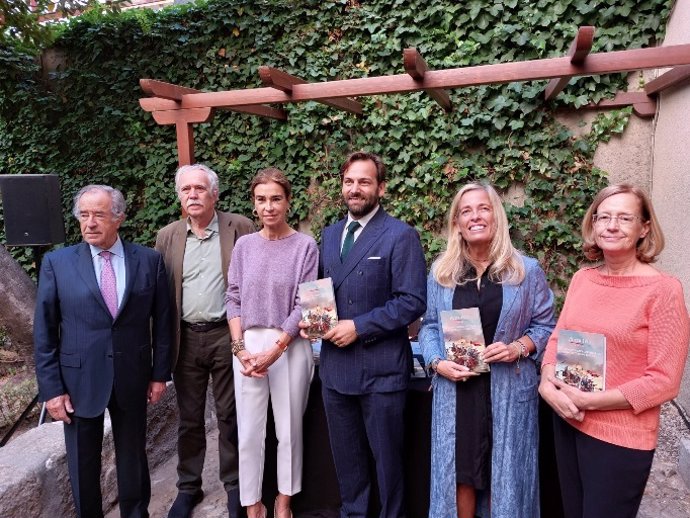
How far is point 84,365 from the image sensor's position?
2471mm

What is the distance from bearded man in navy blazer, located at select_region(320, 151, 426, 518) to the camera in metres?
2.33

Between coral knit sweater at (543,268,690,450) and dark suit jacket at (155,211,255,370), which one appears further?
dark suit jacket at (155,211,255,370)

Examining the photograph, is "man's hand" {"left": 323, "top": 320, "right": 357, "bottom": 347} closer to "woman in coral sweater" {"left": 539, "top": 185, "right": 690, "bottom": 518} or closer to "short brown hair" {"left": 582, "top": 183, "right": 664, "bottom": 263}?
"woman in coral sweater" {"left": 539, "top": 185, "right": 690, "bottom": 518}

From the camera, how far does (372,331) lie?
2.29 meters

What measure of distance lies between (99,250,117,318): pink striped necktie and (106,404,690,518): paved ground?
1.44 meters

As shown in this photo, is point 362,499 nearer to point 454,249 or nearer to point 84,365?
Answer: point 454,249

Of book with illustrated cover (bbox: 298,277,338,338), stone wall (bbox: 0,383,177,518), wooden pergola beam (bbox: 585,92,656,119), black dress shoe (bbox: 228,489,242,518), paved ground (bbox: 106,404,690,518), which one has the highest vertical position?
wooden pergola beam (bbox: 585,92,656,119)

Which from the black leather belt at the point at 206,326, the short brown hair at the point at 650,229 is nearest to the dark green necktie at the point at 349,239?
the black leather belt at the point at 206,326

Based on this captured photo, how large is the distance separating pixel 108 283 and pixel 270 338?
33.0 inches

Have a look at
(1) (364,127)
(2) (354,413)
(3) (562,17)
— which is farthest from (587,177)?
(2) (354,413)

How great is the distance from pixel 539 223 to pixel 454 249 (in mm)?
3327

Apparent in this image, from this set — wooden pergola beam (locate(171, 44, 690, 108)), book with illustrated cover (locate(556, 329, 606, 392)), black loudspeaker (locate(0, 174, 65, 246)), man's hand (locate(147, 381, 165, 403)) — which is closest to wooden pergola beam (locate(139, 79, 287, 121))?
wooden pergola beam (locate(171, 44, 690, 108))

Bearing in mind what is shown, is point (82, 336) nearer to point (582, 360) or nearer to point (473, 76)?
point (582, 360)

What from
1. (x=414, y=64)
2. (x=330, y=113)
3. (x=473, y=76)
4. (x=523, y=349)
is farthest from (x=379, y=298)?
(x=330, y=113)
